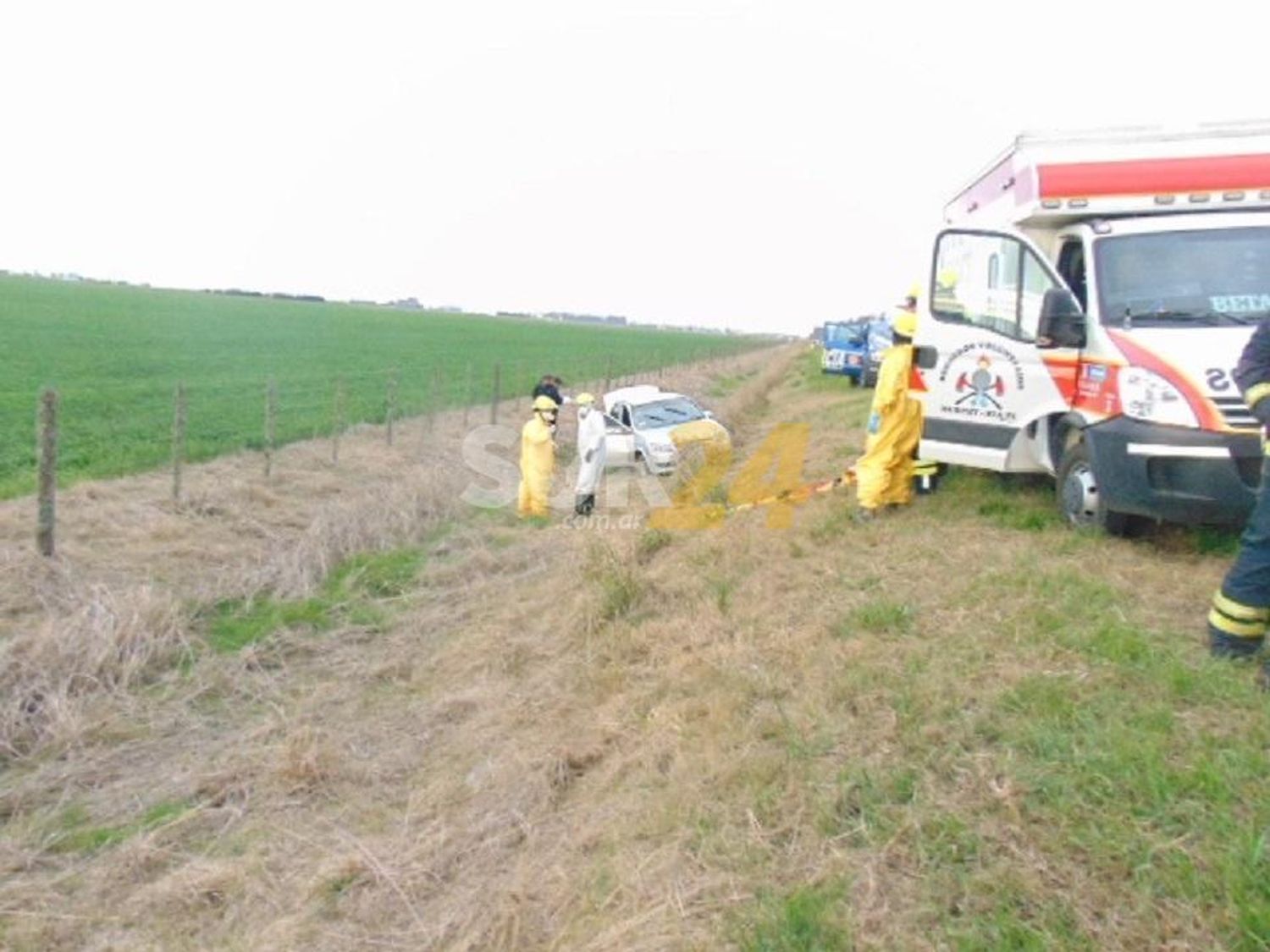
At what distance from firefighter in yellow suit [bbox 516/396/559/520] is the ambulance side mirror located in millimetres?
6179

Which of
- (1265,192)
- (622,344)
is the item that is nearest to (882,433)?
(1265,192)

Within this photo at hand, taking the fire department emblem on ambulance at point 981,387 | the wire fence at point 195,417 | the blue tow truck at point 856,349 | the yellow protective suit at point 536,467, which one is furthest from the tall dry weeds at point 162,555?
the blue tow truck at point 856,349

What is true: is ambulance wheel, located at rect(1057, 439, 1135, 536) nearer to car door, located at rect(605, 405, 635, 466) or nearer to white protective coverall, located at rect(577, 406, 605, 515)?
white protective coverall, located at rect(577, 406, 605, 515)

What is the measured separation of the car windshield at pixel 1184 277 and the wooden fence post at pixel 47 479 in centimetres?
804

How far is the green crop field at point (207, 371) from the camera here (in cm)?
1422

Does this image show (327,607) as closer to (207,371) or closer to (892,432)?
(892,432)

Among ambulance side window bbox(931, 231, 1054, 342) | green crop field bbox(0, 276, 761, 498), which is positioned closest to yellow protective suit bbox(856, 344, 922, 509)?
ambulance side window bbox(931, 231, 1054, 342)

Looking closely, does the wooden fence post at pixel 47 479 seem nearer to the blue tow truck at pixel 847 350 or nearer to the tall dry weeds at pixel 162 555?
the tall dry weeds at pixel 162 555

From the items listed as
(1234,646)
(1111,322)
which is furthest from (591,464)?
(1234,646)

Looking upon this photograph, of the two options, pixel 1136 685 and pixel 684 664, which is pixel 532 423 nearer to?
pixel 684 664

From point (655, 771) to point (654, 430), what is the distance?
10055 millimetres

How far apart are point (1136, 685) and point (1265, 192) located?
4.10m

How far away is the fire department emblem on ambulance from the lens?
6422 millimetres

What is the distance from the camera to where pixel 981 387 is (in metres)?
6.52
